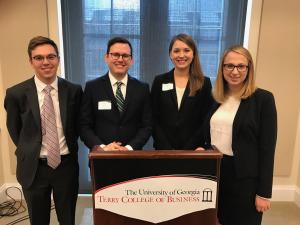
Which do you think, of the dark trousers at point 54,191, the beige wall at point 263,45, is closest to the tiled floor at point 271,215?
the beige wall at point 263,45

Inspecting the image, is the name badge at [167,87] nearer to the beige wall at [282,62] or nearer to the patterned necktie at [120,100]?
the patterned necktie at [120,100]

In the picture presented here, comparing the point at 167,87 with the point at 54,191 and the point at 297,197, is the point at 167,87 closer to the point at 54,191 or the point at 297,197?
the point at 54,191

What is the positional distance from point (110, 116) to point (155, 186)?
75 centimetres

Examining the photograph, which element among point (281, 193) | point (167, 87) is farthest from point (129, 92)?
point (281, 193)

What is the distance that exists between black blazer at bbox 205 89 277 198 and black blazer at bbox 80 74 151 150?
0.63 metres

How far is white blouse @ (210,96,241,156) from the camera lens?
5.68ft

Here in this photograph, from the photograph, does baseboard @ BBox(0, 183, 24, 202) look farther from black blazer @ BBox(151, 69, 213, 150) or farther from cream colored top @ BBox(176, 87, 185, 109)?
cream colored top @ BBox(176, 87, 185, 109)

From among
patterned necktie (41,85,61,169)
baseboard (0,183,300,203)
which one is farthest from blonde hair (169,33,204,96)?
baseboard (0,183,300,203)

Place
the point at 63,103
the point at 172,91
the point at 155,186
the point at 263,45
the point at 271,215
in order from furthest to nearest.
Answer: the point at 271,215, the point at 263,45, the point at 172,91, the point at 63,103, the point at 155,186

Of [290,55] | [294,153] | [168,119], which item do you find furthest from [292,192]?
[168,119]

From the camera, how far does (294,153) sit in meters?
3.13

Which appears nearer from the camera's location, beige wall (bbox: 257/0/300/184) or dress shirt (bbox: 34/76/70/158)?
dress shirt (bbox: 34/76/70/158)

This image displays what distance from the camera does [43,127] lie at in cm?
184

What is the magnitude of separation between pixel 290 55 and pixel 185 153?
2168mm
